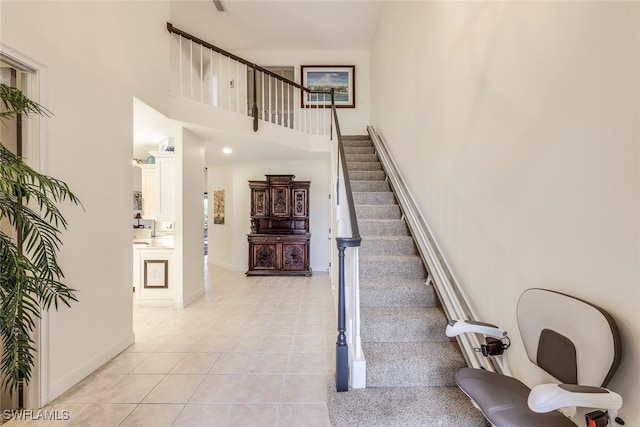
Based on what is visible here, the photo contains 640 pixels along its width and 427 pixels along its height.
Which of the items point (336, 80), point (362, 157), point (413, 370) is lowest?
point (413, 370)

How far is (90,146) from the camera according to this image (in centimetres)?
249

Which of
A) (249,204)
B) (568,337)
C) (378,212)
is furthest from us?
(249,204)

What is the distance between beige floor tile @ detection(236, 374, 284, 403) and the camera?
2.13 metres

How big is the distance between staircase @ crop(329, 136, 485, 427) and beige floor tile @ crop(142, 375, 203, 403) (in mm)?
1156

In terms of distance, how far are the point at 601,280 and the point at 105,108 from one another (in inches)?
143

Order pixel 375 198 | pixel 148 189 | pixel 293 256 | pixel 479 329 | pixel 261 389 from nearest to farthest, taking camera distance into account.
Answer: pixel 479 329 < pixel 261 389 < pixel 375 198 < pixel 148 189 < pixel 293 256

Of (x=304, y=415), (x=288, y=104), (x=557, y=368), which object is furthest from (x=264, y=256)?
(x=557, y=368)

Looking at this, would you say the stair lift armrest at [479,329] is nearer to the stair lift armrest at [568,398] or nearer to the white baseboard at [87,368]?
the stair lift armrest at [568,398]

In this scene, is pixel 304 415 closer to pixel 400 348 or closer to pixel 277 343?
pixel 400 348

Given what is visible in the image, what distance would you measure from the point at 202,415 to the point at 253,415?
1.13 ft

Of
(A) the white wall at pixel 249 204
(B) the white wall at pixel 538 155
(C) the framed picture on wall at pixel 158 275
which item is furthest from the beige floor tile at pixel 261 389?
(A) the white wall at pixel 249 204

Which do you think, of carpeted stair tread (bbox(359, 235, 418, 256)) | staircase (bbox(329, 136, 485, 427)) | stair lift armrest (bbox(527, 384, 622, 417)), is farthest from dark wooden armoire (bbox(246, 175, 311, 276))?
stair lift armrest (bbox(527, 384, 622, 417))

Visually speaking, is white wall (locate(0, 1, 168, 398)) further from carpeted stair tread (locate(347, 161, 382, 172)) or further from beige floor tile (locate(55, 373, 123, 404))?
carpeted stair tread (locate(347, 161, 382, 172))

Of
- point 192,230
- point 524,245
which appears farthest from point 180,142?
point 524,245
